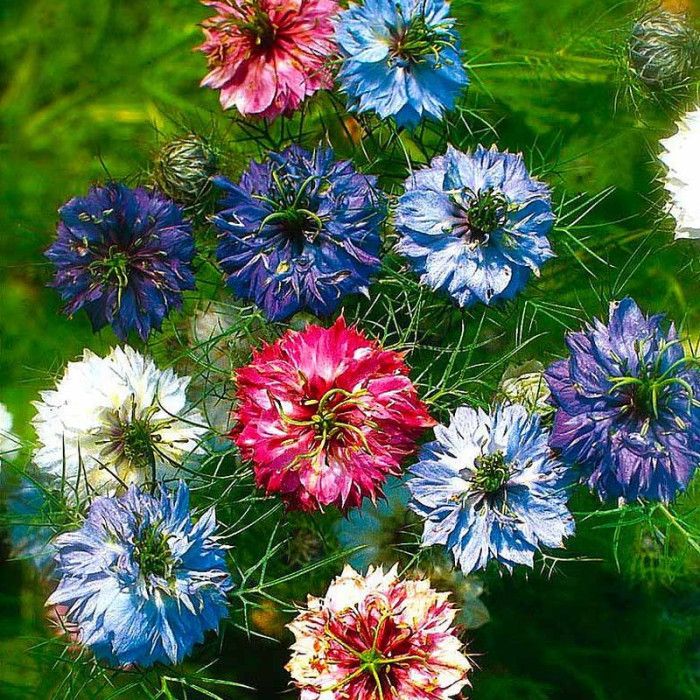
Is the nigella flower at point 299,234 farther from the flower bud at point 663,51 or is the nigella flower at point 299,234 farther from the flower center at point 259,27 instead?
the flower bud at point 663,51

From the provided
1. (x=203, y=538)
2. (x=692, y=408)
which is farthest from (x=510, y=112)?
(x=203, y=538)

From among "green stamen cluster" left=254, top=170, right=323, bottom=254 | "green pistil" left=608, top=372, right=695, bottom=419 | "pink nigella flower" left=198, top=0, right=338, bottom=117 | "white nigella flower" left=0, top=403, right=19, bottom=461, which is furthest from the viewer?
"white nigella flower" left=0, top=403, right=19, bottom=461

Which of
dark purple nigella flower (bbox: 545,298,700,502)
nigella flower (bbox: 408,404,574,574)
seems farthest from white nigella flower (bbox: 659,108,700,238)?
nigella flower (bbox: 408,404,574,574)

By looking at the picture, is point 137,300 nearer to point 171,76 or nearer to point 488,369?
point 488,369

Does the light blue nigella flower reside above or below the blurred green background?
below

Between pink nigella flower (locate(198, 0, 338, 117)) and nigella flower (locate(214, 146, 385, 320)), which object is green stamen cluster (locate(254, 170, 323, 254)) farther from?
pink nigella flower (locate(198, 0, 338, 117))

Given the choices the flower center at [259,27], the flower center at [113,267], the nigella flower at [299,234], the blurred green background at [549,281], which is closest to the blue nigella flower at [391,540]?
the blurred green background at [549,281]

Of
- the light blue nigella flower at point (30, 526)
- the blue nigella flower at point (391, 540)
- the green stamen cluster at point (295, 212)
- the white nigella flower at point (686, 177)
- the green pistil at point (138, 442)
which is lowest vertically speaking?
the light blue nigella flower at point (30, 526)
